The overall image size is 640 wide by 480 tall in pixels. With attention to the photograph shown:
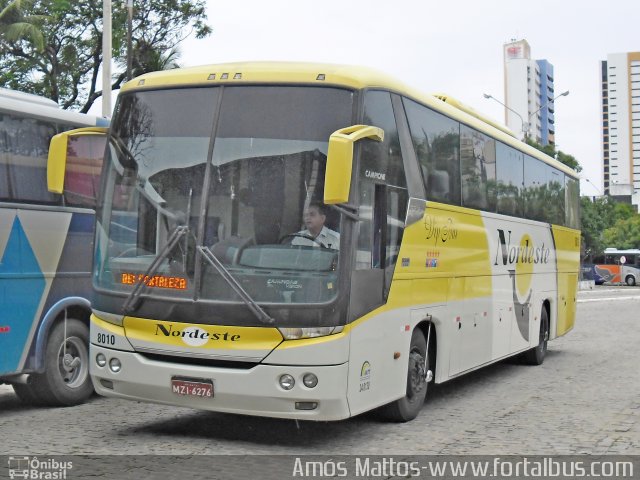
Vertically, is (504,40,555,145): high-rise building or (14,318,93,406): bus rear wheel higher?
(504,40,555,145): high-rise building

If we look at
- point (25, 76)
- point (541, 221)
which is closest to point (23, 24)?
point (25, 76)

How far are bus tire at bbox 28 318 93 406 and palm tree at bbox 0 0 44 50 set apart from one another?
21.0 meters

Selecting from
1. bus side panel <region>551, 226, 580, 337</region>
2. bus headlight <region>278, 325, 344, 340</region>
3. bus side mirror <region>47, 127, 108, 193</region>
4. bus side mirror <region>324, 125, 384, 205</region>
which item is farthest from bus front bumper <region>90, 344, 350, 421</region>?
bus side panel <region>551, 226, 580, 337</region>

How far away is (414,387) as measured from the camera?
29.2 feet

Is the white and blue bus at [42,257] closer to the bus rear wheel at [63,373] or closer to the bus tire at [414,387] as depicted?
the bus rear wheel at [63,373]

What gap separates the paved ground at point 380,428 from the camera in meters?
7.57

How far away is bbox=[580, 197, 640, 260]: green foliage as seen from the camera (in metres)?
69.9

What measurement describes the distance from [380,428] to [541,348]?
680 cm

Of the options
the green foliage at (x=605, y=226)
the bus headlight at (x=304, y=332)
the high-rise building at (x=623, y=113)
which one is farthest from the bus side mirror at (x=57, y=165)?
the high-rise building at (x=623, y=113)

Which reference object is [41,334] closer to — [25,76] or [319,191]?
[319,191]

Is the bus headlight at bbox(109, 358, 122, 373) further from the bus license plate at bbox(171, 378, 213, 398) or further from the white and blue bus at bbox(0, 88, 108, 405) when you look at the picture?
the white and blue bus at bbox(0, 88, 108, 405)

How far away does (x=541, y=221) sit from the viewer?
14547 millimetres

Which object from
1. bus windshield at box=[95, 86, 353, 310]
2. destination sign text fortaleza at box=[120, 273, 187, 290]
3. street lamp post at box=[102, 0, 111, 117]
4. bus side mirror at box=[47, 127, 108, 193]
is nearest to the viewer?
bus windshield at box=[95, 86, 353, 310]

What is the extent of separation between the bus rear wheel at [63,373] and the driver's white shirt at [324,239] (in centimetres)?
356
